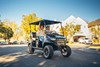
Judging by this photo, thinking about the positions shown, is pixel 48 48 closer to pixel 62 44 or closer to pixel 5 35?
pixel 62 44

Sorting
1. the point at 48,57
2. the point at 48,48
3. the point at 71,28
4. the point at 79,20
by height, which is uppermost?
the point at 79,20

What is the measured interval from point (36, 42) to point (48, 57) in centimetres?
261

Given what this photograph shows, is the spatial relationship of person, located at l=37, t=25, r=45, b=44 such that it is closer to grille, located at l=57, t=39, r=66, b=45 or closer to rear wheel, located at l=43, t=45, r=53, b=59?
rear wheel, located at l=43, t=45, r=53, b=59

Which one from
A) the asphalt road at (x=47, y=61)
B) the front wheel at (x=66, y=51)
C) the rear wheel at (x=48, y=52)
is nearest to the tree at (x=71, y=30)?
the front wheel at (x=66, y=51)

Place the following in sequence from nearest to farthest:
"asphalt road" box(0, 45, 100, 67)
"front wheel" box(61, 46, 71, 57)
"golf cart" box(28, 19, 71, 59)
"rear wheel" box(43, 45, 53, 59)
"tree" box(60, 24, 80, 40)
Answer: "asphalt road" box(0, 45, 100, 67) → "rear wheel" box(43, 45, 53, 59) → "golf cart" box(28, 19, 71, 59) → "front wheel" box(61, 46, 71, 57) → "tree" box(60, 24, 80, 40)

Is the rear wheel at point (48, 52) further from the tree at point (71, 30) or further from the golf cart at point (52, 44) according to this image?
the tree at point (71, 30)

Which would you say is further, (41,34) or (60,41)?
(41,34)

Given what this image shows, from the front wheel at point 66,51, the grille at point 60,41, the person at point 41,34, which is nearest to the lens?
the grille at point 60,41

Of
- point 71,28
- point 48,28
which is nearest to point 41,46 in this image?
point 48,28

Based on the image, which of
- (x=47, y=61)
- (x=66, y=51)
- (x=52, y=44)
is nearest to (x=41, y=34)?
(x=52, y=44)

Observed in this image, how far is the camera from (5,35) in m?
61.6

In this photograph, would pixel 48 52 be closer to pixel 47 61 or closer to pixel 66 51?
pixel 47 61

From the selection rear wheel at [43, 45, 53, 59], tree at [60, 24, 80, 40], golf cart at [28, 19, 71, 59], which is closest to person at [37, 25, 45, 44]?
golf cart at [28, 19, 71, 59]

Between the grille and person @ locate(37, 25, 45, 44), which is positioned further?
person @ locate(37, 25, 45, 44)
